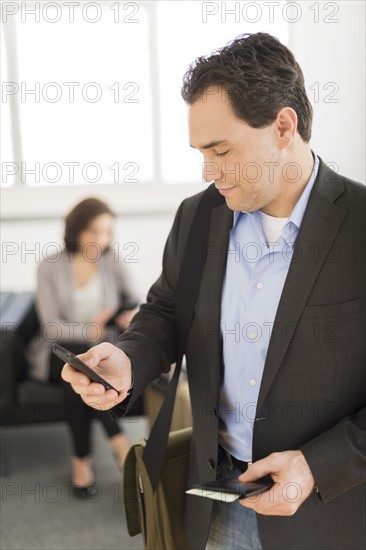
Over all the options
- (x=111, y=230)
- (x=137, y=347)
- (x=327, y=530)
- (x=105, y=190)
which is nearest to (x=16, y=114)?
(x=105, y=190)

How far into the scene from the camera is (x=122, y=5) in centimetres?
460

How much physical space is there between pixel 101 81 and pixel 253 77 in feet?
11.9

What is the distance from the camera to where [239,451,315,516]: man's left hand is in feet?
4.06

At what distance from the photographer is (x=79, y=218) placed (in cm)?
333

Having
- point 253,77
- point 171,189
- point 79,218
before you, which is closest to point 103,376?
point 253,77

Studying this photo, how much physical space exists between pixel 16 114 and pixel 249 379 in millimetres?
3819

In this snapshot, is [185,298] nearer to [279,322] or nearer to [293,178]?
[279,322]

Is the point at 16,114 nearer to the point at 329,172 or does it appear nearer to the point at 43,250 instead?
the point at 43,250

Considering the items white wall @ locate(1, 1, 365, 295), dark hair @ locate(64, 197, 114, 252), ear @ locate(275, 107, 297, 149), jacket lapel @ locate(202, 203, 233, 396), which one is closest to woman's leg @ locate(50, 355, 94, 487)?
dark hair @ locate(64, 197, 114, 252)

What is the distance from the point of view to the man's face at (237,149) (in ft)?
4.27

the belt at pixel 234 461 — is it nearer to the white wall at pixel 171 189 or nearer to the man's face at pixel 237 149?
the man's face at pixel 237 149

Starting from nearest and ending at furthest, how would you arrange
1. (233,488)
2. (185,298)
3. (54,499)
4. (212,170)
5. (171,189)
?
(233,488), (212,170), (185,298), (54,499), (171,189)

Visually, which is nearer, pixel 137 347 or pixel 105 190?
pixel 137 347

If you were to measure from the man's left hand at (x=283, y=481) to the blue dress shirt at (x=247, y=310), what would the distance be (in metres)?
0.14
